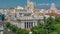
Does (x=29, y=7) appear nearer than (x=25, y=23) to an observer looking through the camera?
No

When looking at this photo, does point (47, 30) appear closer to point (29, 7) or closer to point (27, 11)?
point (27, 11)

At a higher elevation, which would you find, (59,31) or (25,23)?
(59,31)

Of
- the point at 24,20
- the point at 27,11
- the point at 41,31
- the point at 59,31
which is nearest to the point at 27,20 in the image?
the point at 24,20

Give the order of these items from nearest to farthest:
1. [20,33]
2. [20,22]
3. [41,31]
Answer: [41,31] < [20,33] < [20,22]

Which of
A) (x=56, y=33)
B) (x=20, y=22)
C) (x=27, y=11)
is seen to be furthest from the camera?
(x=27, y=11)

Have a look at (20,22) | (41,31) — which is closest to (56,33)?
(41,31)

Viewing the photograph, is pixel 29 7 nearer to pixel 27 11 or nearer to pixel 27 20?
pixel 27 11

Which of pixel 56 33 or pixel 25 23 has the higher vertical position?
pixel 56 33

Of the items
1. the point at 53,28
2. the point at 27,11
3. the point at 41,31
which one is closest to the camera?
the point at 53,28

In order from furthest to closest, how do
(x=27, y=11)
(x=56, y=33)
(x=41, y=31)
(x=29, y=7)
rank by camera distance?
(x=29, y=7)
(x=27, y=11)
(x=41, y=31)
(x=56, y=33)
